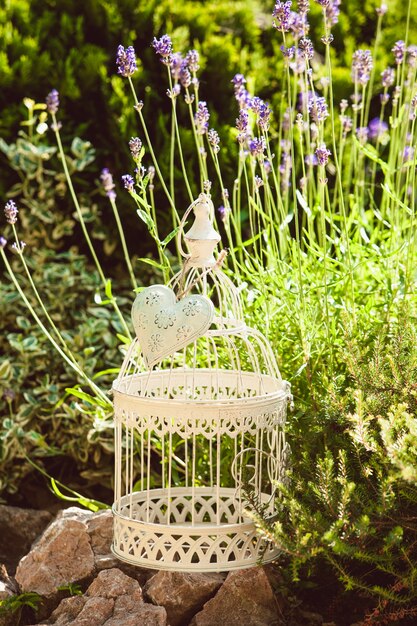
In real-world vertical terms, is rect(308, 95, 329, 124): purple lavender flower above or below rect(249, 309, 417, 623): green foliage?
above

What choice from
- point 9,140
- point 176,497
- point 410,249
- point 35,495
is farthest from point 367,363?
point 9,140

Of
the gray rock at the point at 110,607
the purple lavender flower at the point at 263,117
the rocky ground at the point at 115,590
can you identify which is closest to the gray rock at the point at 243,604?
the rocky ground at the point at 115,590

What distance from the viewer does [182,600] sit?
97.7 inches

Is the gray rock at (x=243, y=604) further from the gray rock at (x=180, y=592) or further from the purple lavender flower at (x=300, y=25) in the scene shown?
the purple lavender flower at (x=300, y=25)

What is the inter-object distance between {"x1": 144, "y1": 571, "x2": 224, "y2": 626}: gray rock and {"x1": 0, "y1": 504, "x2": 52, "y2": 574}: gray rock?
2.86 ft

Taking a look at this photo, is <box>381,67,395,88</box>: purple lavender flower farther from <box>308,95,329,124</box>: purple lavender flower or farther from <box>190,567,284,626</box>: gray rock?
<box>190,567,284,626</box>: gray rock

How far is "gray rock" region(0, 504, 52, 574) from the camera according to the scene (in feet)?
10.7

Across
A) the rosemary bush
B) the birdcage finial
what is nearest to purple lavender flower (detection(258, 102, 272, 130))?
the rosemary bush

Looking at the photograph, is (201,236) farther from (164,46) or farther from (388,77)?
(388,77)

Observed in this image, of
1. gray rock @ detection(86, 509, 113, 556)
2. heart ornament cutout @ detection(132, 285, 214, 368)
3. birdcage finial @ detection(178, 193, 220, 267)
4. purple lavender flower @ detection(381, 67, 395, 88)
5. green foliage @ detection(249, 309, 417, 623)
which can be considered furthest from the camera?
purple lavender flower @ detection(381, 67, 395, 88)

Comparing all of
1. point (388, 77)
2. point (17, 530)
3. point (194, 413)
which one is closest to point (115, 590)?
point (194, 413)

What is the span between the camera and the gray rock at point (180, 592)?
97.5 inches

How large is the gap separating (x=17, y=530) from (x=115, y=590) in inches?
35.1

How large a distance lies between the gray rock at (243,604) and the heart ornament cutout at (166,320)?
66cm
